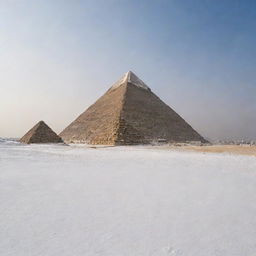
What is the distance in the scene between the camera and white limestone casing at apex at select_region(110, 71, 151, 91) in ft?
141

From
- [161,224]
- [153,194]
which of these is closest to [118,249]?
[161,224]

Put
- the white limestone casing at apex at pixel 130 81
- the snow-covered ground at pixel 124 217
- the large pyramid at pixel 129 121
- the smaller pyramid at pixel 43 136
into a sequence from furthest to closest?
the white limestone casing at apex at pixel 130 81
the large pyramid at pixel 129 121
the smaller pyramid at pixel 43 136
the snow-covered ground at pixel 124 217

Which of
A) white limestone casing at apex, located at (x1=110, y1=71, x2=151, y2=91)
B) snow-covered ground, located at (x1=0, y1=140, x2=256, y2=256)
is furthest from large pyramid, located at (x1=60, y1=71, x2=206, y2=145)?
snow-covered ground, located at (x1=0, y1=140, x2=256, y2=256)

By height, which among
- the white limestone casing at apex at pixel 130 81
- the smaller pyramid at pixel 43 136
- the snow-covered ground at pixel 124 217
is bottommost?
the snow-covered ground at pixel 124 217

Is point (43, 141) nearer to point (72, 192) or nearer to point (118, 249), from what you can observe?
point (72, 192)

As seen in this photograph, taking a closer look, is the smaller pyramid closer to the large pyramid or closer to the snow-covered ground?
the large pyramid

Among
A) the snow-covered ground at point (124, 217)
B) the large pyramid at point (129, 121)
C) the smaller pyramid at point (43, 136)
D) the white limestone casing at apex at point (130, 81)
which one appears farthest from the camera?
the white limestone casing at apex at point (130, 81)

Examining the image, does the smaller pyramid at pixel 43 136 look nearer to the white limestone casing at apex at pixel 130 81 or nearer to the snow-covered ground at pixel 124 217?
the white limestone casing at apex at pixel 130 81

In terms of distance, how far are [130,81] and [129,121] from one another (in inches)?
441

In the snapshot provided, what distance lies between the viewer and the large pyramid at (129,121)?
2903 centimetres

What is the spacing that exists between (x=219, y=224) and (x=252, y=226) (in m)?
0.31

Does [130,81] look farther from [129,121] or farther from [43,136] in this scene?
[43,136]

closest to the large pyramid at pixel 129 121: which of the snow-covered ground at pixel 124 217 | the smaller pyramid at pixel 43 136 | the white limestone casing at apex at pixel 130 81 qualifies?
the white limestone casing at apex at pixel 130 81

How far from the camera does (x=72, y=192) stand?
4.10 meters
